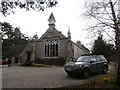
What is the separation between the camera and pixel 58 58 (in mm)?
32219

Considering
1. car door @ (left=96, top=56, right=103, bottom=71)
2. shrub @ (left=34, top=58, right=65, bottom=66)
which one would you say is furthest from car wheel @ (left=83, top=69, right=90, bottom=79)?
shrub @ (left=34, top=58, right=65, bottom=66)

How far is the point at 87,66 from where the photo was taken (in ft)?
39.5

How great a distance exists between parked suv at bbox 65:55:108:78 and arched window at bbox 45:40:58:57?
20671 mm

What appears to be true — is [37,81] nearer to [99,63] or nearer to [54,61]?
[99,63]

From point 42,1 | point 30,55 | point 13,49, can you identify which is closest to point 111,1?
point 42,1

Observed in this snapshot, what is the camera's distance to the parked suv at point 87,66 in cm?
1177

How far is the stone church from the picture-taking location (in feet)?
108

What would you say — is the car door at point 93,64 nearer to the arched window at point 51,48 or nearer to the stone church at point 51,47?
the stone church at point 51,47

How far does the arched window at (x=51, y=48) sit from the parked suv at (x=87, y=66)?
814 inches

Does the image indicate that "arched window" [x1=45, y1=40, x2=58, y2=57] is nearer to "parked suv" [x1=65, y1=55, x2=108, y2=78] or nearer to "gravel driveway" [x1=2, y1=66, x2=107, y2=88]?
"gravel driveway" [x1=2, y1=66, x2=107, y2=88]

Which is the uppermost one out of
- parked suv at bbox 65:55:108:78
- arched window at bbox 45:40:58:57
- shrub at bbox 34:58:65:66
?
arched window at bbox 45:40:58:57

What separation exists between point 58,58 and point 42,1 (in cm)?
2447

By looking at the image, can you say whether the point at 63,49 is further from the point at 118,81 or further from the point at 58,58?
the point at 118,81

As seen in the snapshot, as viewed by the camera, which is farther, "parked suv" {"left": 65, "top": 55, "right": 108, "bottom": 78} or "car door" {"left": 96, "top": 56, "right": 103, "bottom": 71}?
"car door" {"left": 96, "top": 56, "right": 103, "bottom": 71}
